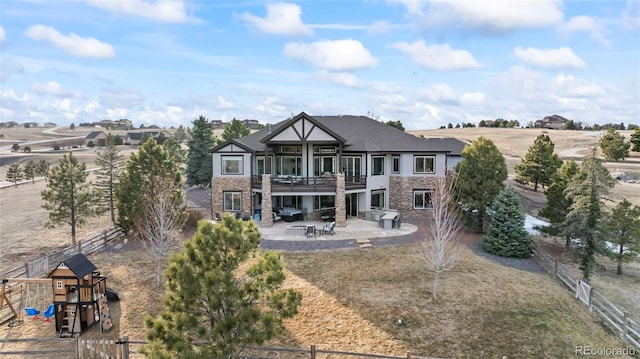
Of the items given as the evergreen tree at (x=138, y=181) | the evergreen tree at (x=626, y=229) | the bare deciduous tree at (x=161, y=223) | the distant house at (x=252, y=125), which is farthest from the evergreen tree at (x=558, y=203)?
the distant house at (x=252, y=125)

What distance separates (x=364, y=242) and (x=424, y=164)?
1082 centimetres

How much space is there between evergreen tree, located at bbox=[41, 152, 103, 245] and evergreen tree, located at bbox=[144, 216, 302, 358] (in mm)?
19495

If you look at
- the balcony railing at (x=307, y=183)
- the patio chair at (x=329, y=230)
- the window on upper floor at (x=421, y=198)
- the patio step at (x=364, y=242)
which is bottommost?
the patio step at (x=364, y=242)

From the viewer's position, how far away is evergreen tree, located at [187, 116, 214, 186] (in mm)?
42312

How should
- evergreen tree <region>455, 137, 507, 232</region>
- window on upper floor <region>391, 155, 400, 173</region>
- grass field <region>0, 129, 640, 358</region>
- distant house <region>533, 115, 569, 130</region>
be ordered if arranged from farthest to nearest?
distant house <region>533, 115, 569, 130</region> < window on upper floor <region>391, 155, 400, 173</region> < evergreen tree <region>455, 137, 507, 232</region> < grass field <region>0, 129, 640, 358</region>

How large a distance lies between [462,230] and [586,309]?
415 inches

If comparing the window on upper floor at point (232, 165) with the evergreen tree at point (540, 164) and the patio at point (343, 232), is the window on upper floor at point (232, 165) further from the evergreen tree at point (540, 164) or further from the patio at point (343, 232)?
the evergreen tree at point (540, 164)

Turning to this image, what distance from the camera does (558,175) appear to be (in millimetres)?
24656

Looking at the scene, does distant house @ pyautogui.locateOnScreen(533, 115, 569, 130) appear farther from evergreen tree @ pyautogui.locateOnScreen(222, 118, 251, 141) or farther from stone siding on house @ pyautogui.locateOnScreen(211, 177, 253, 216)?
stone siding on house @ pyautogui.locateOnScreen(211, 177, 253, 216)

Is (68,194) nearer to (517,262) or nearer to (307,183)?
(307,183)

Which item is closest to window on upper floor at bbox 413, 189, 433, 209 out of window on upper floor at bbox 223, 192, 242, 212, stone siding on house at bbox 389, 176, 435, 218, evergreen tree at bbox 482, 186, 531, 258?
stone siding on house at bbox 389, 176, 435, 218

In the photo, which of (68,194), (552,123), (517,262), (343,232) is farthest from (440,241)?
(552,123)

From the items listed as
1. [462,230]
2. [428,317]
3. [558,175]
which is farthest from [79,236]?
[558,175]

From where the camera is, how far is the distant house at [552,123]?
124m
